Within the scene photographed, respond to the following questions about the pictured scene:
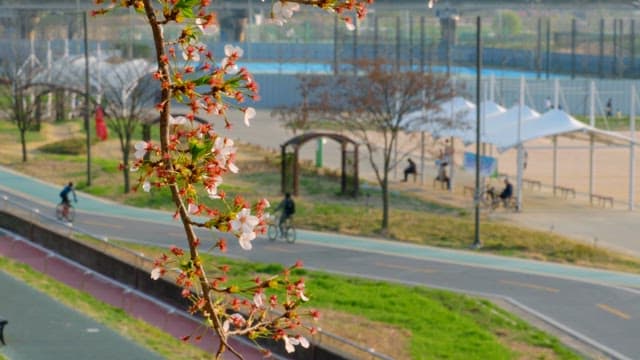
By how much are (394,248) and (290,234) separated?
8.58ft

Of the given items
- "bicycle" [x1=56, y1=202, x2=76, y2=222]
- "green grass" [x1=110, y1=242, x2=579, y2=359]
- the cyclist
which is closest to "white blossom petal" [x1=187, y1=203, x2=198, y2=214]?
"green grass" [x1=110, y1=242, x2=579, y2=359]

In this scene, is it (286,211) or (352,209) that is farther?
(352,209)

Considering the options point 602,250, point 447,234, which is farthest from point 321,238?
point 602,250

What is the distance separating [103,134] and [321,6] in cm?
5438

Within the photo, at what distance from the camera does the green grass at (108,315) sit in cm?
2189

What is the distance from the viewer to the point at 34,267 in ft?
98.3

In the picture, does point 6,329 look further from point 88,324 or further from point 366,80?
point 366,80

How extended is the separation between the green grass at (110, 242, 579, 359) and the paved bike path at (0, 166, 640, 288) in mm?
3621

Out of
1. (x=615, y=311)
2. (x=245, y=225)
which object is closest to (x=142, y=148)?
(x=245, y=225)

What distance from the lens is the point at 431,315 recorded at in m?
25.8

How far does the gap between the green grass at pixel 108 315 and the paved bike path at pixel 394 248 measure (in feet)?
28.5

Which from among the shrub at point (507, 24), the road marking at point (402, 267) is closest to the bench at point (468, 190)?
the road marking at point (402, 267)

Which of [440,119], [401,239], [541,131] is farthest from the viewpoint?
[541,131]

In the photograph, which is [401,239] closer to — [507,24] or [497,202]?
[497,202]
